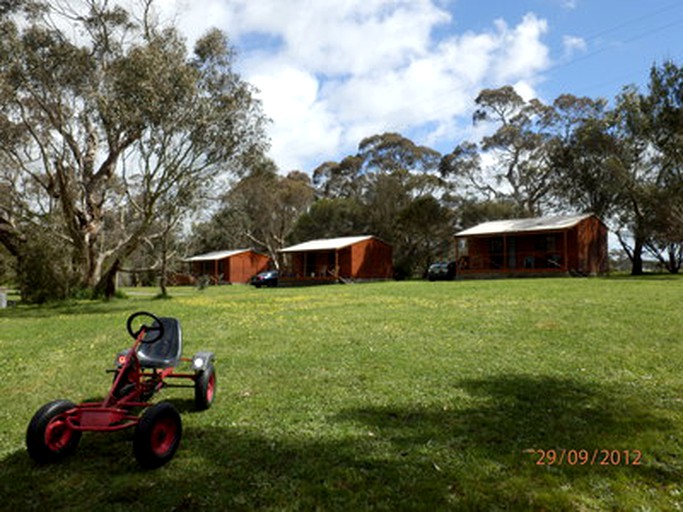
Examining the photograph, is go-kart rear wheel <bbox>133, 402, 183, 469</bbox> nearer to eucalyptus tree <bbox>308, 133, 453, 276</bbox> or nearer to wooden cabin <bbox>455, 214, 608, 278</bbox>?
wooden cabin <bbox>455, 214, 608, 278</bbox>

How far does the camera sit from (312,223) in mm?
51406

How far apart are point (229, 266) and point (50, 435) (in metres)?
44.5

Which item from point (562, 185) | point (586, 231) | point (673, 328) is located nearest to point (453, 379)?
point (673, 328)

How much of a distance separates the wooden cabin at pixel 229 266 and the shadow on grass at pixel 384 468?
42.9 metres

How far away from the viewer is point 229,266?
47.5 metres

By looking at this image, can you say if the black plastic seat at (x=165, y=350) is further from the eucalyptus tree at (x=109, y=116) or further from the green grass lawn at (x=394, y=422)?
the eucalyptus tree at (x=109, y=116)

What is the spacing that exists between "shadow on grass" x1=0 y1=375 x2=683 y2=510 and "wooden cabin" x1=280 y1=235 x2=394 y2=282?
106 ft

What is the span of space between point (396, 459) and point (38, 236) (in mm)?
20654

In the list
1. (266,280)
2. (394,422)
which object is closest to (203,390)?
(394,422)

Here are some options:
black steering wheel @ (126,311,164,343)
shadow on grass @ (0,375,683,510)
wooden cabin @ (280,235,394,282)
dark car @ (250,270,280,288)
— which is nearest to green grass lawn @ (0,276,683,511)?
shadow on grass @ (0,375,683,510)

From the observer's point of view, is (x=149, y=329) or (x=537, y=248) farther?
(x=537, y=248)

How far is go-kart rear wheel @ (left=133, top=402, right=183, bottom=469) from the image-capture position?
364 cm

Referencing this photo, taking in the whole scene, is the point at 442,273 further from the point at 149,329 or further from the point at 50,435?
the point at 50,435
